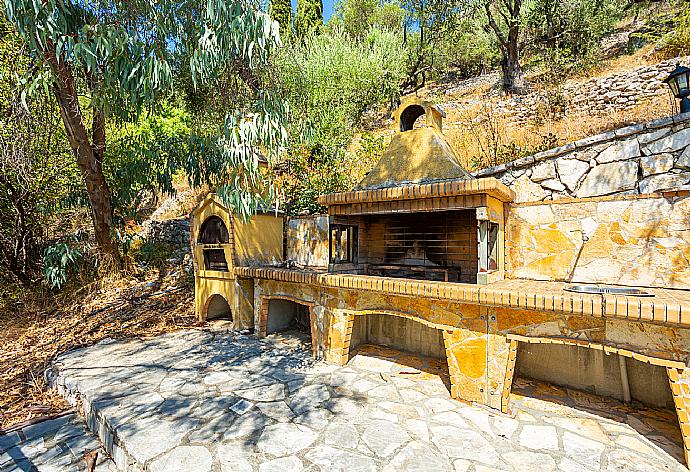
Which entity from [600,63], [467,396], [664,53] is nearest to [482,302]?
[467,396]

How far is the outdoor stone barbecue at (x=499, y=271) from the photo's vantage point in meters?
2.61

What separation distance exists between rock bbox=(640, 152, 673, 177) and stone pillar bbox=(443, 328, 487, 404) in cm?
333

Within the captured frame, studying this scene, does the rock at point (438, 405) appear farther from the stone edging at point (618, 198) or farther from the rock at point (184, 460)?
the stone edging at point (618, 198)

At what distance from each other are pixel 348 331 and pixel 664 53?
10889mm

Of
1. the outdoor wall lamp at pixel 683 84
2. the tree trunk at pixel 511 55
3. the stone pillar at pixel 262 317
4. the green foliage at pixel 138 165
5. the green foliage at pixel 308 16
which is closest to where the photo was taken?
the outdoor wall lamp at pixel 683 84

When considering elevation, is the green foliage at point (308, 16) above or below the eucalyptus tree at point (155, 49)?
above

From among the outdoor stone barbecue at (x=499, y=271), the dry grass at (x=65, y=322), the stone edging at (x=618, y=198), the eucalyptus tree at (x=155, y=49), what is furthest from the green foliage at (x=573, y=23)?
the dry grass at (x=65, y=322)

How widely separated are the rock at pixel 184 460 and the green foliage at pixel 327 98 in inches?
149

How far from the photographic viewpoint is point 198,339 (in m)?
4.85

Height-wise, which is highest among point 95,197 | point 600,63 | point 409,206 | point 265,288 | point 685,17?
point 600,63

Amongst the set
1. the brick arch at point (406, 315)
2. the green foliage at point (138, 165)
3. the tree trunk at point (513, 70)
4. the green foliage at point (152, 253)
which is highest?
the tree trunk at point (513, 70)

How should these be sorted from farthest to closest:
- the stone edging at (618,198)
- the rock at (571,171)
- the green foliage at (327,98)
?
the green foliage at (327,98), the rock at (571,171), the stone edging at (618,198)

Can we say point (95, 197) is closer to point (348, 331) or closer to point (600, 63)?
point (348, 331)

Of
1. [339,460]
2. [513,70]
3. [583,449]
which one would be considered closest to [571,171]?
[583,449]
